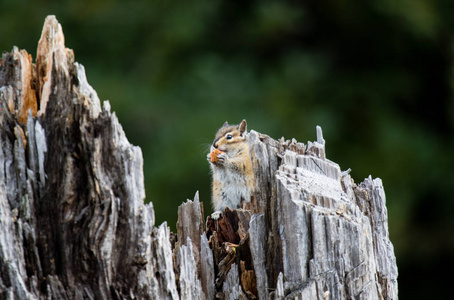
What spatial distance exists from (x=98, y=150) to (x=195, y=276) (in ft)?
2.30

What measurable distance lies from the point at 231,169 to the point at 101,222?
9.89 feet

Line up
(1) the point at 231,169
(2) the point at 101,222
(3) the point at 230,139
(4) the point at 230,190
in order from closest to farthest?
(2) the point at 101,222 → (4) the point at 230,190 → (1) the point at 231,169 → (3) the point at 230,139

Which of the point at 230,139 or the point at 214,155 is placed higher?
the point at 230,139

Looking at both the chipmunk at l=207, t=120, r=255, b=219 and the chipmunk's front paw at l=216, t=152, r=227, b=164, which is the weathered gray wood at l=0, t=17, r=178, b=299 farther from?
the chipmunk's front paw at l=216, t=152, r=227, b=164

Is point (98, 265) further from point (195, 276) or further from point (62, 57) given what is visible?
point (62, 57)

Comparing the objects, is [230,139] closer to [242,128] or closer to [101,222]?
[242,128]

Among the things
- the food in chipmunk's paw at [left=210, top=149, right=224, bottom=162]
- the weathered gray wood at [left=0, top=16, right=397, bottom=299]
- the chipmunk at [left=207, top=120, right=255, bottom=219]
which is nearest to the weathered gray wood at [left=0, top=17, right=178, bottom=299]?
the weathered gray wood at [left=0, top=16, right=397, bottom=299]

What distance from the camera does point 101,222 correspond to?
2.36 meters

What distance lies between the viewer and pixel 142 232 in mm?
2395

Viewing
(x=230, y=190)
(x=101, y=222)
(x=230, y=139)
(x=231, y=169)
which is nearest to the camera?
(x=101, y=222)

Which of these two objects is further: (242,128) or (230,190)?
(242,128)

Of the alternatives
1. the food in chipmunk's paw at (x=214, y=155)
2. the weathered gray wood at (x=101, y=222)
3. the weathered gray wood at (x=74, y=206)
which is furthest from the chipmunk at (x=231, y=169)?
the weathered gray wood at (x=74, y=206)

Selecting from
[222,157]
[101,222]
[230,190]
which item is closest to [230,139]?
[222,157]

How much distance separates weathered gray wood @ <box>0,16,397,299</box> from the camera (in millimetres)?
2350
